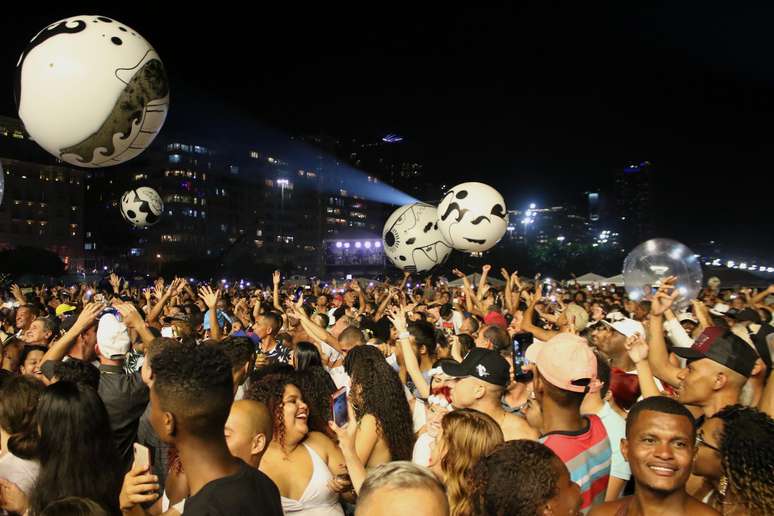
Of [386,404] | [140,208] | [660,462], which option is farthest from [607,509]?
[140,208]

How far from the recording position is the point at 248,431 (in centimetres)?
329

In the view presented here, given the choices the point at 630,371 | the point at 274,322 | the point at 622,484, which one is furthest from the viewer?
the point at 274,322

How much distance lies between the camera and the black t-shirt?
2312 mm

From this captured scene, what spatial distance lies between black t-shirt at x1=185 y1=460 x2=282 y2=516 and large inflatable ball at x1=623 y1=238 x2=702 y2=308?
8.56m

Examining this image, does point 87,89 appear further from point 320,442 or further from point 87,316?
point 320,442

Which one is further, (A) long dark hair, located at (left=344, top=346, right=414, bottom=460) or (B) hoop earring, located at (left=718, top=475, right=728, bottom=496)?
(A) long dark hair, located at (left=344, top=346, right=414, bottom=460)

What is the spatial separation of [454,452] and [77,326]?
10.6 feet

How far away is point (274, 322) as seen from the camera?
7.89 metres

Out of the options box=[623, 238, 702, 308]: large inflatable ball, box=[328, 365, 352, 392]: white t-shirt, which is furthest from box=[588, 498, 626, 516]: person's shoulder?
box=[623, 238, 702, 308]: large inflatable ball

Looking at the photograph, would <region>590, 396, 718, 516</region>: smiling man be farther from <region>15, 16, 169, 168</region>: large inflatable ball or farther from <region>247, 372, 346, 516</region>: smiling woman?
<region>15, 16, 169, 168</region>: large inflatable ball

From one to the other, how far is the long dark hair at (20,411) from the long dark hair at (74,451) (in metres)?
0.32

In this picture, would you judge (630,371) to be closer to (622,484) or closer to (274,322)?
(622,484)

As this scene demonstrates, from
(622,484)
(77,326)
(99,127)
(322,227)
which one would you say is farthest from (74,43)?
(322,227)

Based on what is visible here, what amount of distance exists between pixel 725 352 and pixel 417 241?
30.1 ft
